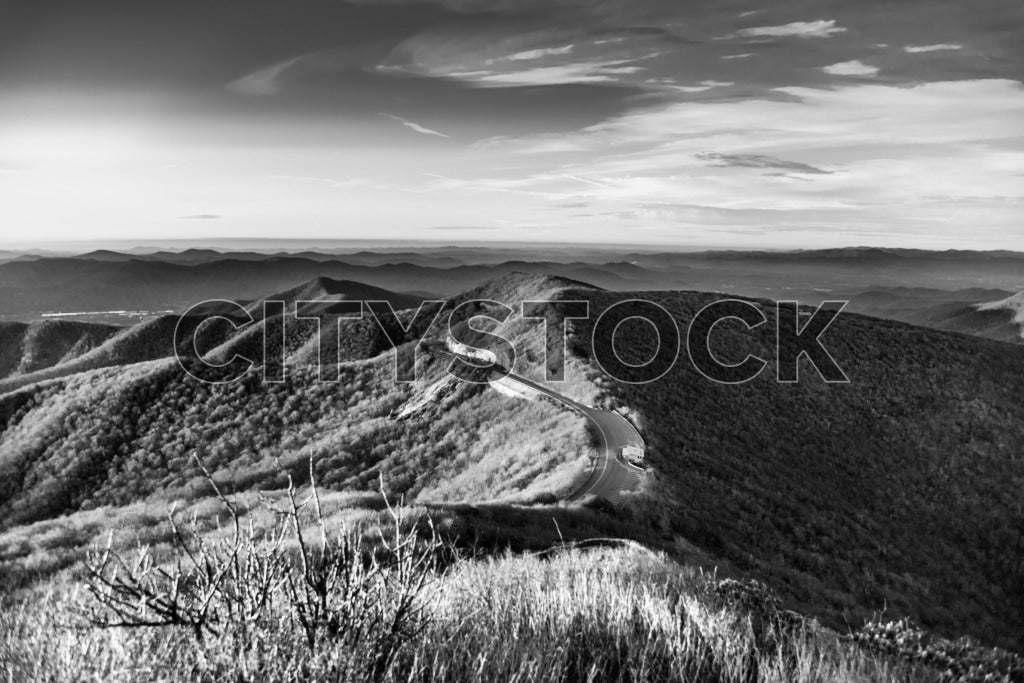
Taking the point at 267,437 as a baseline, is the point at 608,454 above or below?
above

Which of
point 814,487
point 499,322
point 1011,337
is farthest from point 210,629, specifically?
point 1011,337

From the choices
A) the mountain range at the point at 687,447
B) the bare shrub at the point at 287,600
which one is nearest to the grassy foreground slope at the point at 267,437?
the mountain range at the point at 687,447

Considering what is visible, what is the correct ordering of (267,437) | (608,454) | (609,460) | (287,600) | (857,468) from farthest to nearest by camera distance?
(267,437) → (857,468) → (608,454) → (609,460) → (287,600)

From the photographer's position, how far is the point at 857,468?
35656mm

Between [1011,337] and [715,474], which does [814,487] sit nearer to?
[715,474]

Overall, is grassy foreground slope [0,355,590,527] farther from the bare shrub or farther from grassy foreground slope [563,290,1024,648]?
the bare shrub

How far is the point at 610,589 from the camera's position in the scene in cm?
522

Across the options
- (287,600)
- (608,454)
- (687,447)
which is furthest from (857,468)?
(287,600)

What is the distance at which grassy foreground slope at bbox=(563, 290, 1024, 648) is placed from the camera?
65.6 feet

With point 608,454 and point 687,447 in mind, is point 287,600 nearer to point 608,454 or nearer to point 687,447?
point 608,454

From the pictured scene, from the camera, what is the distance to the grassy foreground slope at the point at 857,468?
65.6 feet

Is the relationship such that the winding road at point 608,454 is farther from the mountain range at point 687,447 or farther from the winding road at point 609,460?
the mountain range at point 687,447

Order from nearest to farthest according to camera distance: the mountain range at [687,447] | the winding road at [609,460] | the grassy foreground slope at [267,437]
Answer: the winding road at [609,460], the mountain range at [687,447], the grassy foreground slope at [267,437]

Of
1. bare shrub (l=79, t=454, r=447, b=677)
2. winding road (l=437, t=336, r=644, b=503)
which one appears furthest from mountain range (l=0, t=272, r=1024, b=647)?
bare shrub (l=79, t=454, r=447, b=677)
